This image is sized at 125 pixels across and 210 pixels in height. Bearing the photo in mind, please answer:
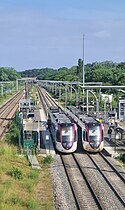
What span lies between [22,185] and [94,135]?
1085 centimetres

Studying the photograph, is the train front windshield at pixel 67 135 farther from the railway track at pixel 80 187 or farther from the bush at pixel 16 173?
the bush at pixel 16 173

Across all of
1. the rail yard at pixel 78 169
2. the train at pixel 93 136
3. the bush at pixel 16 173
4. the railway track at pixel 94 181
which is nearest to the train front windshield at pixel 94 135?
Answer: the train at pixel 93 136

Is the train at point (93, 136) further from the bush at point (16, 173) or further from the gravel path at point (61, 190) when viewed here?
the bush at point (16, 173)

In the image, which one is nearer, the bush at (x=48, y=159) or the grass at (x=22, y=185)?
the grass at (x=22, y=185)

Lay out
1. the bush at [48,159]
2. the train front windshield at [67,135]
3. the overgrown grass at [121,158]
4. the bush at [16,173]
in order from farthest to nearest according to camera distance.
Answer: the train front windshield at [67,135], the overgrown grass at [121,158], the bush at [48,159], the bush at [16,173]

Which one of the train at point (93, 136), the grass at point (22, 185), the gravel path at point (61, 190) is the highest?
the train at point (93, 136)

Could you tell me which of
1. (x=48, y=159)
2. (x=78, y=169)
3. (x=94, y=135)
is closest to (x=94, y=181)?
(x=78, y=169)

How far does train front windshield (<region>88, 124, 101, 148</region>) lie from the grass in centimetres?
534

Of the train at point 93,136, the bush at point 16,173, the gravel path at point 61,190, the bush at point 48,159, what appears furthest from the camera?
the train at point 93,136

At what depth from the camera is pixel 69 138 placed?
3281cm

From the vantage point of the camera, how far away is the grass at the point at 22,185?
20.0 m

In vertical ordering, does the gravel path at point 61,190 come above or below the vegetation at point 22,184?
below

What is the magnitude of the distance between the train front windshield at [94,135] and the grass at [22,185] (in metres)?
5.34

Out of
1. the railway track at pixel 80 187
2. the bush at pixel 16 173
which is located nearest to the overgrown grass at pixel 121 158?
the railway track at pixel 80 187
